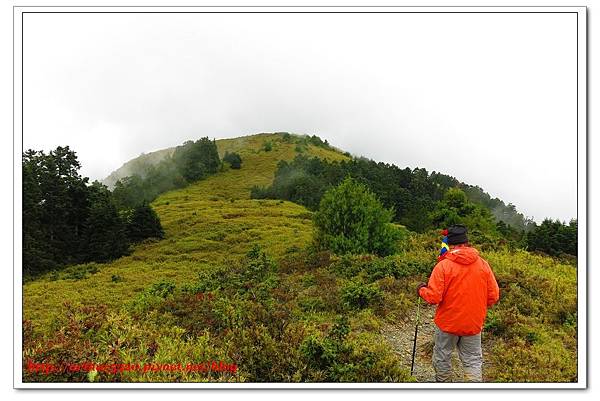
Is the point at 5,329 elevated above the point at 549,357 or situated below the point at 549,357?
above

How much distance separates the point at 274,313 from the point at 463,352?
129 inches

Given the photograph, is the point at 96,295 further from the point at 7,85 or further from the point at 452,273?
the point at 452,273

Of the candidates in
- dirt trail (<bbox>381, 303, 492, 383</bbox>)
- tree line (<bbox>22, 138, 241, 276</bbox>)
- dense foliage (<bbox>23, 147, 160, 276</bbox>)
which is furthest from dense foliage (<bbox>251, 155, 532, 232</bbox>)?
dense foliage (<bbox>23, 147, 160, 276</bbox>)

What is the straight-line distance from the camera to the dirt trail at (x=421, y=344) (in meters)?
6.87

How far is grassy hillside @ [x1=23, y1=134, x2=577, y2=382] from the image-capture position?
6.36 metres

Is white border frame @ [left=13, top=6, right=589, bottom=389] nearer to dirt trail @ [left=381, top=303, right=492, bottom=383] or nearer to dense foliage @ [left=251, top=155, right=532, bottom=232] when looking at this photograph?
dirt trail @ [left=381, top=303, right=492, bottom=383]

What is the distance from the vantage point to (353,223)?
15.6 metres

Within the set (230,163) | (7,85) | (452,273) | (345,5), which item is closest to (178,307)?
(7,85)

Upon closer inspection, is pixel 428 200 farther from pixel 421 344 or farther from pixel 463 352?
pixel 463 352

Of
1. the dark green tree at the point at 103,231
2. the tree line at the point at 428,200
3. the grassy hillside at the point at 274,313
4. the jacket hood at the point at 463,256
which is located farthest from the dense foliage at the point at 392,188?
the jacket hood at the point at 463,256

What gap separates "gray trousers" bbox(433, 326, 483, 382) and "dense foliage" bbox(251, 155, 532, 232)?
10706mm

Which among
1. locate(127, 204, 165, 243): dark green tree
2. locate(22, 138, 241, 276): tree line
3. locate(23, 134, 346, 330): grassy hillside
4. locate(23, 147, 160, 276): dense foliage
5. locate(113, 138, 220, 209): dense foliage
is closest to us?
locate(23, 147, 160, 276): dense foliage

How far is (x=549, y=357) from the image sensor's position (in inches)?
278
